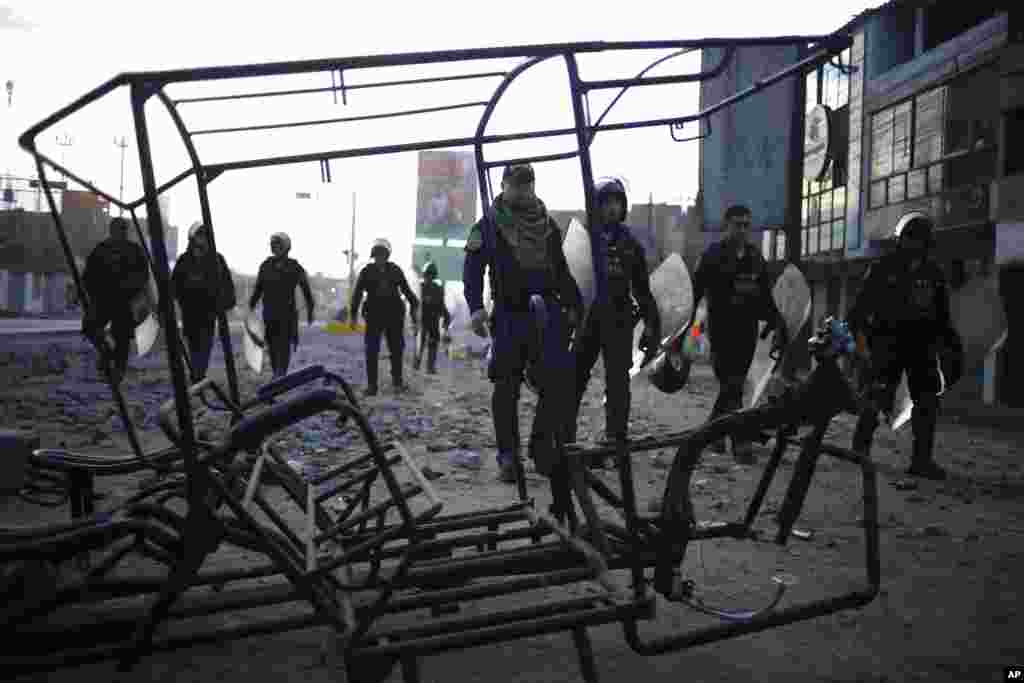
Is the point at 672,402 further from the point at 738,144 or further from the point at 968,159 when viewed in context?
the point at 968,159

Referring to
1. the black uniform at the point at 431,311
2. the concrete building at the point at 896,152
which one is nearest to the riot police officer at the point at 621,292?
the concrete building at the point at 896,152

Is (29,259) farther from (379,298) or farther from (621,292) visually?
(621,292)

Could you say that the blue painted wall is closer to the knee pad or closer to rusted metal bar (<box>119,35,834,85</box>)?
the knee pad

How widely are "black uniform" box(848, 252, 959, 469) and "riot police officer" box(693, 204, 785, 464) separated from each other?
0.71m

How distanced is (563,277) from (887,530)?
2206 mm

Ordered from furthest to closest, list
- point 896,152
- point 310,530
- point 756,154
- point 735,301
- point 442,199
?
point 442,199 → point 896,152 → point 756,154 → point 735,301 → point 310,530

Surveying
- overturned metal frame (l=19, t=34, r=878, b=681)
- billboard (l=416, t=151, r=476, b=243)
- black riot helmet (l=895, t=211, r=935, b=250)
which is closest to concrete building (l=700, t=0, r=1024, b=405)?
black riot helmet (l=895, t=211, r=935, b=250)

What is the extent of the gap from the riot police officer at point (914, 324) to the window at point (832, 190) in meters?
16.4

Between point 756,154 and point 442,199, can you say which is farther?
point 442,199

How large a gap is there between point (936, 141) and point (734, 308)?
13.0 meters

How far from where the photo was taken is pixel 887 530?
413 centimetres

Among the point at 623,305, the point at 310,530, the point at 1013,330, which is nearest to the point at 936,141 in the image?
the point at 1013,330

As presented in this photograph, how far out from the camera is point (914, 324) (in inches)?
223

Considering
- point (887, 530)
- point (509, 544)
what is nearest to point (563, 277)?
point (509, 544)
